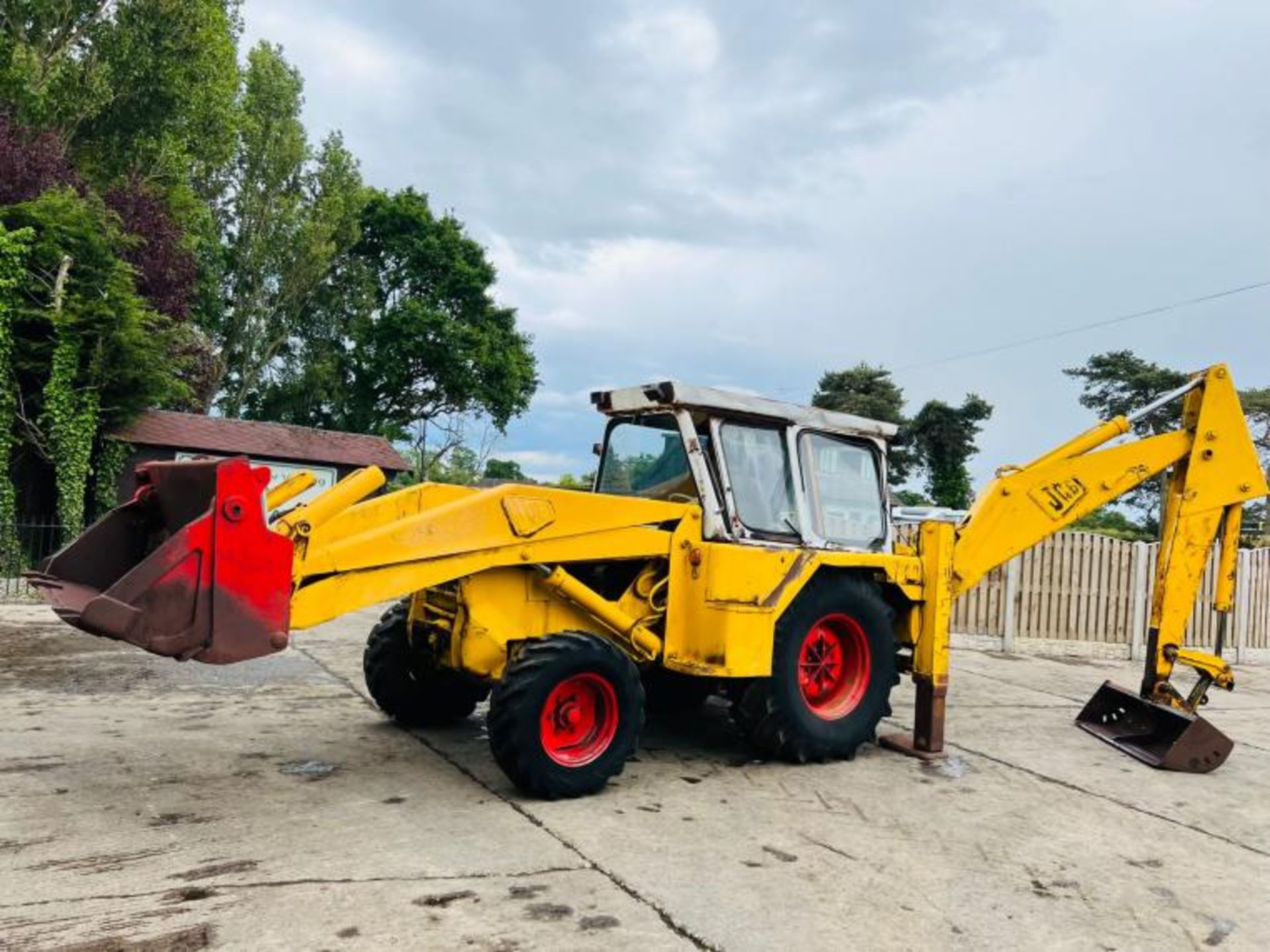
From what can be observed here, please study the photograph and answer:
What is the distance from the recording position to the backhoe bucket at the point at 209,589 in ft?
12.9

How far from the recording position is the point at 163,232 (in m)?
21.3

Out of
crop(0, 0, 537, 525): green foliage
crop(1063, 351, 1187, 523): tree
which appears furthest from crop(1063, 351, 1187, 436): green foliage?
crop(0, 0, 537, 525): green foliage

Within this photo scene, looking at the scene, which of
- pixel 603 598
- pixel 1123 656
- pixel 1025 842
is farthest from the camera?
pixel 1123 656

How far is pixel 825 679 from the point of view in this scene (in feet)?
20.2

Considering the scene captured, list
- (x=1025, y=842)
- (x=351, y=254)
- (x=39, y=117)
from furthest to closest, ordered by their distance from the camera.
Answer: (x=351, y=254), (x=39, y=117), (x=1025, y=842)

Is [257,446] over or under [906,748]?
over

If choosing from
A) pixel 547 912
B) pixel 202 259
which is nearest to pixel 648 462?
pixel 547 912

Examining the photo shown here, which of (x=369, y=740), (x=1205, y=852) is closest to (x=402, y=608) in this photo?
(x=369, y=740)

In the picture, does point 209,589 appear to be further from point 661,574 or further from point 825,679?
point 825,679

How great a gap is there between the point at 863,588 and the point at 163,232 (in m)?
20.3

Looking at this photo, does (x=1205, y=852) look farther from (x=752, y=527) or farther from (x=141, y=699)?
(x=141, y=699)

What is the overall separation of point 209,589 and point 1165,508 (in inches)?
246

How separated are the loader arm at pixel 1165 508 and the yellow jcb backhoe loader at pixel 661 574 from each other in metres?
0.02

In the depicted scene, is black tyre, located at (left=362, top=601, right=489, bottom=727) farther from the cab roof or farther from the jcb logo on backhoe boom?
the jcb logo on backhoe boom
